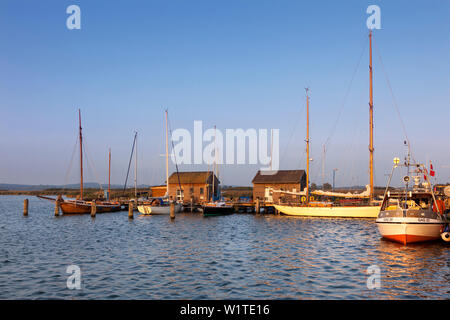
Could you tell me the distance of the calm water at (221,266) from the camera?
15641 mm

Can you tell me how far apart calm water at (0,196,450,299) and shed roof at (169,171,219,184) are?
3967cm


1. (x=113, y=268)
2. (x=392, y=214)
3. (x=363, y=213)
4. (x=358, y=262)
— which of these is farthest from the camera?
(x=363, y=213)

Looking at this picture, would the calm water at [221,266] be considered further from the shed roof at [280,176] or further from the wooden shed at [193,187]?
the wooden shed at [193,187]

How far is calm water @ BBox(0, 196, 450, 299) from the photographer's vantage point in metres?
15.6

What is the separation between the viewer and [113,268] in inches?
790

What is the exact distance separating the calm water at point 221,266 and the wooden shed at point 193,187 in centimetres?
3906

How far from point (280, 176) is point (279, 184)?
2128mm

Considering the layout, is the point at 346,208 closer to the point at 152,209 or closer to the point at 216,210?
the point at 216,210

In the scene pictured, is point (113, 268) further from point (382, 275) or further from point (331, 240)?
point (331, 240)

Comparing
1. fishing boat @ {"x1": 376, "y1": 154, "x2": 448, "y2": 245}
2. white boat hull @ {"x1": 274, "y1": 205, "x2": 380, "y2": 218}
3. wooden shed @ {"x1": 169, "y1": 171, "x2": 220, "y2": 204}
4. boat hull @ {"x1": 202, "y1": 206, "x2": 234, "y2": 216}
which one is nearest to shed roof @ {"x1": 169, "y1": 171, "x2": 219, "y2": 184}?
wooden shed @ {"x1": 169, "y1": 171, "x2": 220, "y2": 204}

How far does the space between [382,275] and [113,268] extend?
44.5 ft

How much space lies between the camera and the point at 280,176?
7100cm

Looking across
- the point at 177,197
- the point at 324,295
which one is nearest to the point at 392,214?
the point at 324,295
